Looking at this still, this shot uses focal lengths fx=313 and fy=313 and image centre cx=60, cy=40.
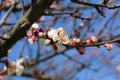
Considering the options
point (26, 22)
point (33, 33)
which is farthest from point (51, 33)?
point (26, 22)

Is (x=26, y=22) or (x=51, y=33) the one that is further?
(x=26, y=22)

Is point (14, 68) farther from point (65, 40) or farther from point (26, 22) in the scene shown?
point (65, 40)

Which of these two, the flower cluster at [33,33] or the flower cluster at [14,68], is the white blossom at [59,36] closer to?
the flower cluster at [33,33]

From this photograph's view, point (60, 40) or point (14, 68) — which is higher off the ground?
A: point (60, 40)

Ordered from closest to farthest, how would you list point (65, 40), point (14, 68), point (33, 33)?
1. point (65, 40)
2. point (33, 33)
3. point (14, 68)

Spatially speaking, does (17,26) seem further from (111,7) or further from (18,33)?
(111,7)

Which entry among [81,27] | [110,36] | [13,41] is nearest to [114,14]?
[110,36]

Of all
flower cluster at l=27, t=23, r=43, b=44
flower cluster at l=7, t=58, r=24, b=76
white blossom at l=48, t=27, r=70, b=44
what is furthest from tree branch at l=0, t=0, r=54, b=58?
flower cluster at l=7, t=58, r=24, b=76

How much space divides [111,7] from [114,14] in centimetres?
212

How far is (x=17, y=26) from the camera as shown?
224cm

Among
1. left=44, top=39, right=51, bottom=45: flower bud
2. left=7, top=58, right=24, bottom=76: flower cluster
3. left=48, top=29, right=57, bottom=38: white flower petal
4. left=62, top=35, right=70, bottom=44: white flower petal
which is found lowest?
left=7, top=58, right=24, bottom=76: flower cluster

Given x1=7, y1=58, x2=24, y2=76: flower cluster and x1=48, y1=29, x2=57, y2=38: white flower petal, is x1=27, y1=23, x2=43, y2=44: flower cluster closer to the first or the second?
x1=48, y1=29, x2=57, y2=38: white flower petal

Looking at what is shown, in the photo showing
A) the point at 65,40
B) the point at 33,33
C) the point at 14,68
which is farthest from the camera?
the point at 14,68

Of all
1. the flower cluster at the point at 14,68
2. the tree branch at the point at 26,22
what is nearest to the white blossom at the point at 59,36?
the tree branch at the point at 26,22
